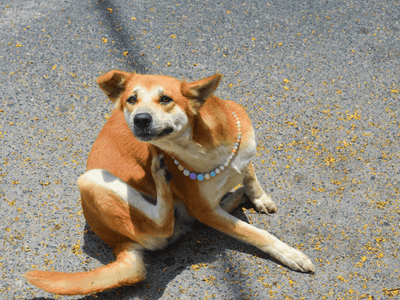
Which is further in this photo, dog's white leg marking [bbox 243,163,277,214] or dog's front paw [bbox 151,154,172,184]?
dog's white leg marking [bbox 243,163,277,214]

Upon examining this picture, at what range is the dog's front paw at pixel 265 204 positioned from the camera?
2.70 m

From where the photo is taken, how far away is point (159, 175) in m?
2.20

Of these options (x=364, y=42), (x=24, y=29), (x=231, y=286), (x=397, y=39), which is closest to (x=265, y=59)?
(x=364, y=42)

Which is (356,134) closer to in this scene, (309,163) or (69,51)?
(309,163)

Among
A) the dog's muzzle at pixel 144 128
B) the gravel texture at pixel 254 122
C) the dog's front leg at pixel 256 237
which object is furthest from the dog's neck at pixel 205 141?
the gravel texture at pixel 254 122

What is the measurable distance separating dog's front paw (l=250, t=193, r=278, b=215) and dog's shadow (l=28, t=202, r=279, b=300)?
136mm

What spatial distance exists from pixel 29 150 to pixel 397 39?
138 inches

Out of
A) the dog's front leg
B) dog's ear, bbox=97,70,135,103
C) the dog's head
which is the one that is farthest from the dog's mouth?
the dog's front leg

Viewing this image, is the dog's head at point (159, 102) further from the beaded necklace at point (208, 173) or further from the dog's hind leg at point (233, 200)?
the dog's hind leg at point (233, 200)

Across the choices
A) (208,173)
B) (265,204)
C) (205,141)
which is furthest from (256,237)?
(205,141)

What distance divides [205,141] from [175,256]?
82 cm

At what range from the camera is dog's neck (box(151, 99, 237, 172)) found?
84.9 inches

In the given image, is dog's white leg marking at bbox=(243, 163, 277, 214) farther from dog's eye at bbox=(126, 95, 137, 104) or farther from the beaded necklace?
dog's eye at bbox=(126, 95, 137, 104)

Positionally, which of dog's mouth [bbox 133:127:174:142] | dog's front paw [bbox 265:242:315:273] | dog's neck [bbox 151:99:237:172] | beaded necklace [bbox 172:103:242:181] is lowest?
dog's front paw [bbox 265:242:315:273]
